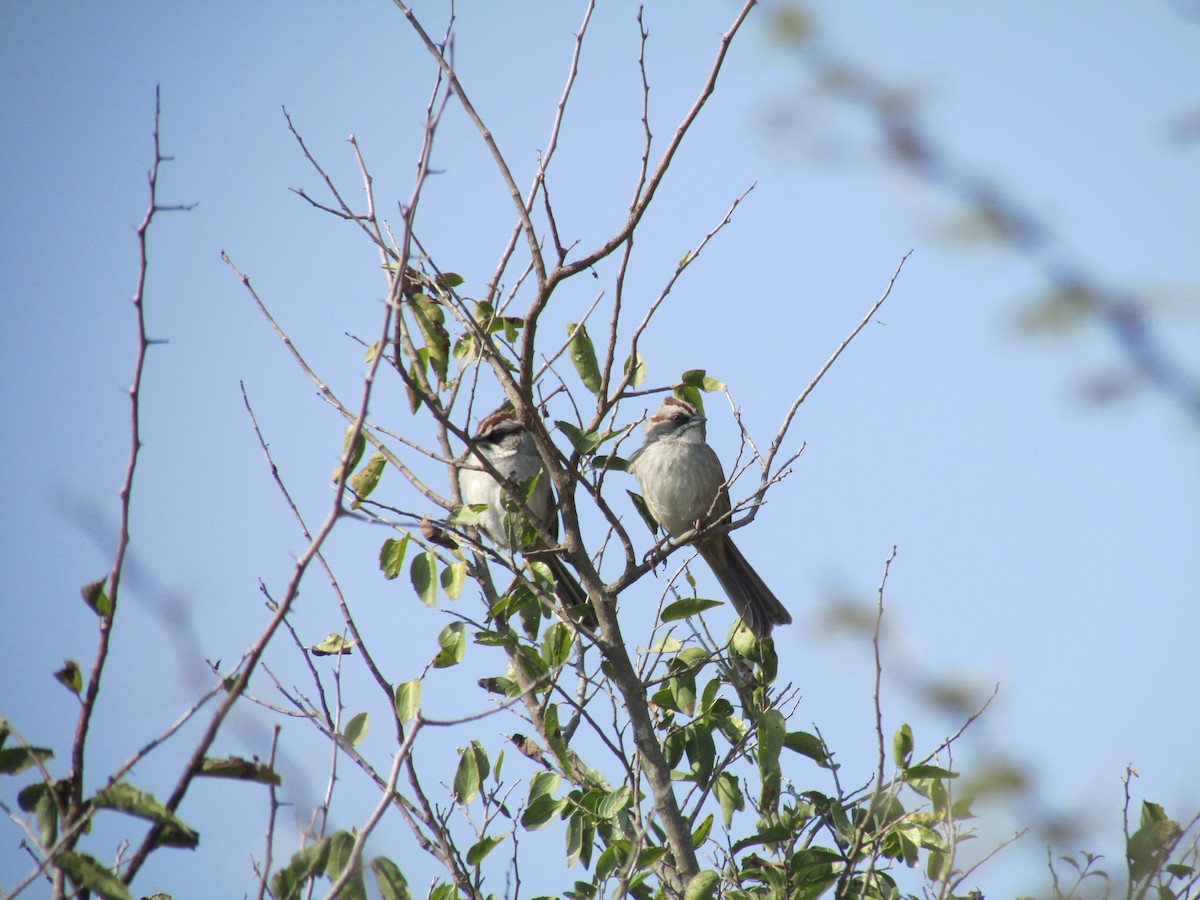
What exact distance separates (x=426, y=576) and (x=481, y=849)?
1.05 m

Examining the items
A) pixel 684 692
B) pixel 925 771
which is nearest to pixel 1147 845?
pixel 925 771

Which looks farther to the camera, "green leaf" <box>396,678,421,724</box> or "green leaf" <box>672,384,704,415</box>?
"green leaf" <box>672,384,704,415</box>

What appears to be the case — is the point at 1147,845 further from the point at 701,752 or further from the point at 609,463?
the point at 609,463

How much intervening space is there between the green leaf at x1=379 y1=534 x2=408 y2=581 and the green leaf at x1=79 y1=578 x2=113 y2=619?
1921 millimetres

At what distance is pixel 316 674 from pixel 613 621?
125cm

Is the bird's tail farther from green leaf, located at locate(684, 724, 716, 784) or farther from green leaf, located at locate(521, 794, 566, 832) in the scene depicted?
green leaf, located at locate(521, 794, 566, 832)

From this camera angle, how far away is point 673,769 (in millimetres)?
4660

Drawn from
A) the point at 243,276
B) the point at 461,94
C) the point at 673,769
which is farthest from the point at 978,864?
the point at 243,276

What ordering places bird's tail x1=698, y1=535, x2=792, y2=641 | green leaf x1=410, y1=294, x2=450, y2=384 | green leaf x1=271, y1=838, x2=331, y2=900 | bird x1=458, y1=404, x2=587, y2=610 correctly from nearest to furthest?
1. green leaf x1=271, y1=838, x2=331, y2=900
2. green leaf x1=410, y1=294, x2=450, y2=384
3. bird x1=458, y1=404, x2=587, y2=610
4. bird's tail x1=698, y1=535, x2=792, y2=641

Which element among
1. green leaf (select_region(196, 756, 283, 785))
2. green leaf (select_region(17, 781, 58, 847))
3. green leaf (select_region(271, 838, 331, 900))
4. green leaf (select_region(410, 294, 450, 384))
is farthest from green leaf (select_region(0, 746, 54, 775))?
green leaf (select_region(410, 294, 450, 384))

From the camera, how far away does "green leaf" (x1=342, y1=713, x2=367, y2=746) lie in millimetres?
4129

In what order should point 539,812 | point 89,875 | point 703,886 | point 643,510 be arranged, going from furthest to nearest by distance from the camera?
point 643,510
point 539,812
point 703,886
point 89,875

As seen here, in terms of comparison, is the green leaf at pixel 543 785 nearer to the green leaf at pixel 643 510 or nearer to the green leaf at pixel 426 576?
the green leaf at pixel 426 576

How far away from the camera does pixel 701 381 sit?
198 inches
